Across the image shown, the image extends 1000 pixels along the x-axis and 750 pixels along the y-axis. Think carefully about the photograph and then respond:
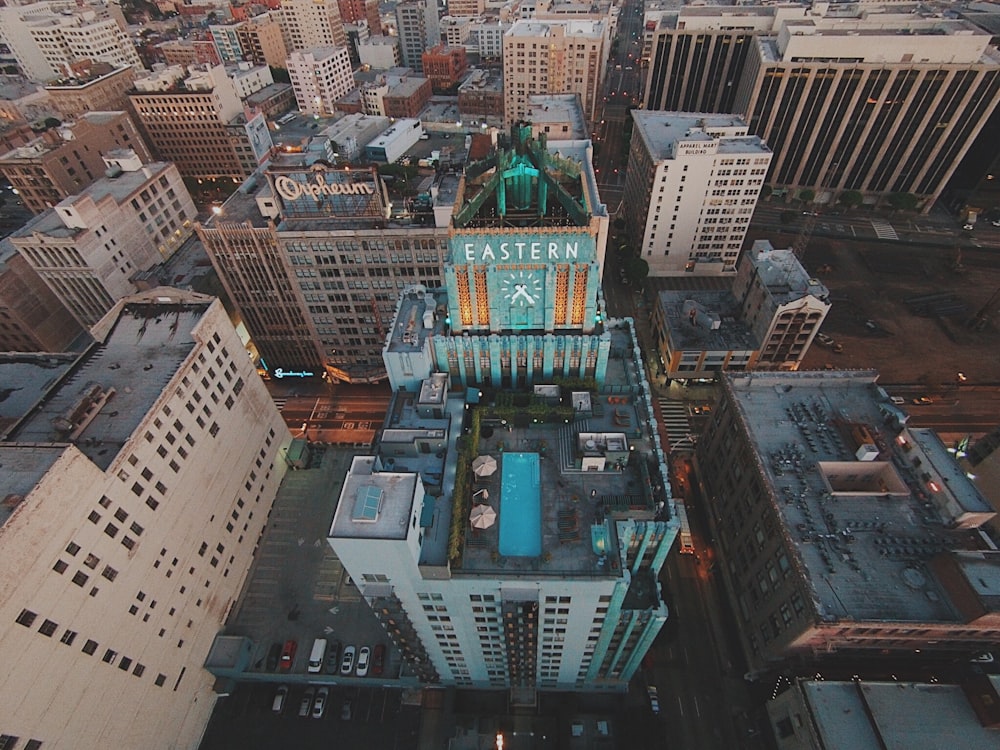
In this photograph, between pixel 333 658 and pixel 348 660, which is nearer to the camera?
pixel 348 660

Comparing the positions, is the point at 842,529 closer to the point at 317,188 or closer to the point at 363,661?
the point at 363,661

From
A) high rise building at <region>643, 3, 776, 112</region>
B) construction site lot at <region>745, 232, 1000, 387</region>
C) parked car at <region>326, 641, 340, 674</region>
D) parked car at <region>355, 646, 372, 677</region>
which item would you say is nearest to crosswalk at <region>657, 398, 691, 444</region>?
construction site lot at <region>745, 232, 1000, 387</region>

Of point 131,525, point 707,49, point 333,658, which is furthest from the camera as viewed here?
point 707,49

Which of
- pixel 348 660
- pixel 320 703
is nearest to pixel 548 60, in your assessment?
pixel 348 660

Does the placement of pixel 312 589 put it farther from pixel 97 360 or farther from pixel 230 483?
pixel 97 360

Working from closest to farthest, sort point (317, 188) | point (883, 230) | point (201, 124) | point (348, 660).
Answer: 1. point (348, 660)
2. point (317, 188)
3. point (883, 230)
4. point (201, 124)

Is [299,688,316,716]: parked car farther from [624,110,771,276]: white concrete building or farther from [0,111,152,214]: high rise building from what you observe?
[0,111,152,214]: high rise building

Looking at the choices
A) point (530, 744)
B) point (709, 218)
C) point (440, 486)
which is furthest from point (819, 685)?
point (709, 218)
